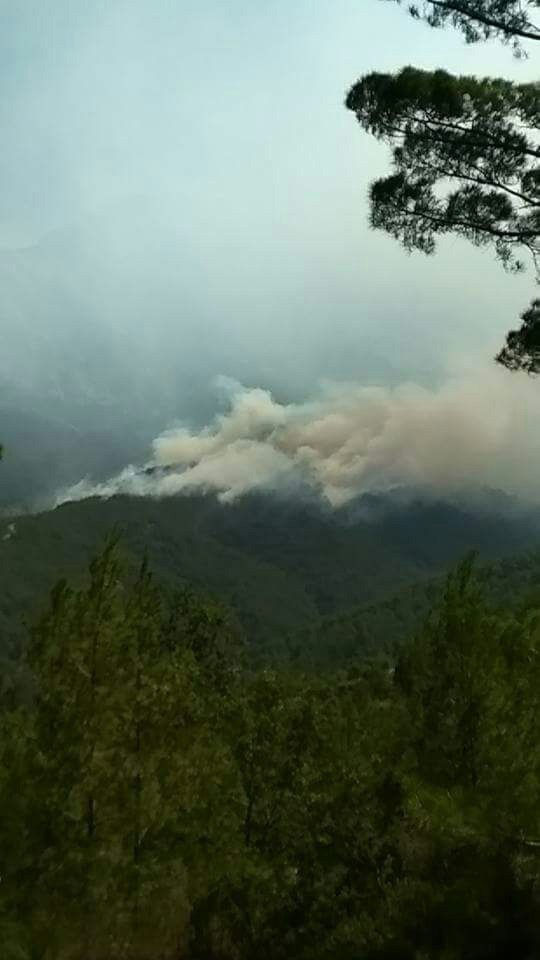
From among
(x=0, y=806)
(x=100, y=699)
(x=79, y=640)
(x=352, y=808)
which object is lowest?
(x=352, y=808)

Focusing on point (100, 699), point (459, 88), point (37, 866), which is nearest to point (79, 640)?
point (100, 699)

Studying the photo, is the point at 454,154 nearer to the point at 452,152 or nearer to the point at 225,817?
the point at 452,152

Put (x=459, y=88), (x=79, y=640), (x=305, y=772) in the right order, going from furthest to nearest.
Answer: (x=305, y=772) < (x=79, y=640) < (x=459, y=88)

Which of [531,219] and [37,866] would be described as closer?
[37,866]

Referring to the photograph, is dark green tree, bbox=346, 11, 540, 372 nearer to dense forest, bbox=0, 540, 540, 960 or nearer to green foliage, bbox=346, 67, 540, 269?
green foliage, bbox=346, 67, 540, 269

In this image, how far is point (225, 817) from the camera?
16500 mm

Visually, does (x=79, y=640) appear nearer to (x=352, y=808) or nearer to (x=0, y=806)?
(x=0, y=806)

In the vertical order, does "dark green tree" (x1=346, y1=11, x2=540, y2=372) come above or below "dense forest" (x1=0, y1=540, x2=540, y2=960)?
above

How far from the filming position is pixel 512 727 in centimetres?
1898

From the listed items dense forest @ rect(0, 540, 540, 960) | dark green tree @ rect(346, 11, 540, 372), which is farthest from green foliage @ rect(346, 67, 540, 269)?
dense forest @ rect(0, 540, 540, 960)

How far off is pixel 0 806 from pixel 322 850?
5365 millimetres

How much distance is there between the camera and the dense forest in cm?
1209

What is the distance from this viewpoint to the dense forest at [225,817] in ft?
39.7

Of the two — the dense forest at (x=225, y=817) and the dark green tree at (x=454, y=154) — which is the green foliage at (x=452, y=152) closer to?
the dark green tree at (x=454, y=154)
